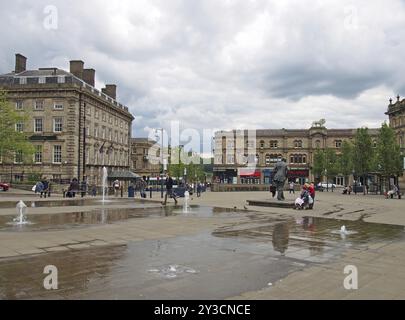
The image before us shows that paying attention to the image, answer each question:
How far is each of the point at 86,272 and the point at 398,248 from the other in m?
7.48

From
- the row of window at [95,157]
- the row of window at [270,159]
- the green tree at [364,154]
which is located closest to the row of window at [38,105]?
the row of window at [95,157]

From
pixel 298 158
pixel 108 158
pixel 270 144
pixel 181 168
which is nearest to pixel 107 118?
pixel 108 158

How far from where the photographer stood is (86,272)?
6523mm

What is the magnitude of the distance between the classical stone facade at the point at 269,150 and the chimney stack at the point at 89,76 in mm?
37445

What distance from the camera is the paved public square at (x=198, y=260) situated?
5.59 m

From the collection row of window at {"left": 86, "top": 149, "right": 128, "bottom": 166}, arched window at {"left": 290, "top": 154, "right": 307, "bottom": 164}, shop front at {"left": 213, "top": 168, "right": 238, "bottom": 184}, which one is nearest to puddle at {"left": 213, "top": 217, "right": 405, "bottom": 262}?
row of window at {"left": 86, "top": 149, "right": 128, "bottom": 166}

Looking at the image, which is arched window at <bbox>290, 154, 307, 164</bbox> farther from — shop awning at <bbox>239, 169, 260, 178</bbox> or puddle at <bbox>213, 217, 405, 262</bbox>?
puddle at <bbox>213, 217, 405, 262</bbox>

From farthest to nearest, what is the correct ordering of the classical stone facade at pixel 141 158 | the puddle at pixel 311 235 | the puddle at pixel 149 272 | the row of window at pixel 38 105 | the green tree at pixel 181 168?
1. the classical stone facade at pixel 141 158
2. the green tree at pixel 181 168
3. the row of window at pixel 38 105
4. the puddle at pixel 311 235
5. the puddle at pixel 149 272

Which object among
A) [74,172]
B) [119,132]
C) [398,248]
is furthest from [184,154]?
[398,248]

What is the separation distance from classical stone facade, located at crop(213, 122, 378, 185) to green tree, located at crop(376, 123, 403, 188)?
4138 cm

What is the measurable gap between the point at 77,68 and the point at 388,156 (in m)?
49.0

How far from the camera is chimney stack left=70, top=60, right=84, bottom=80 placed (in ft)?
204

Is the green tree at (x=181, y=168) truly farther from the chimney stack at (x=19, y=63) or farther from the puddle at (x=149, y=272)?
the puddle at (x=149, y=272)
